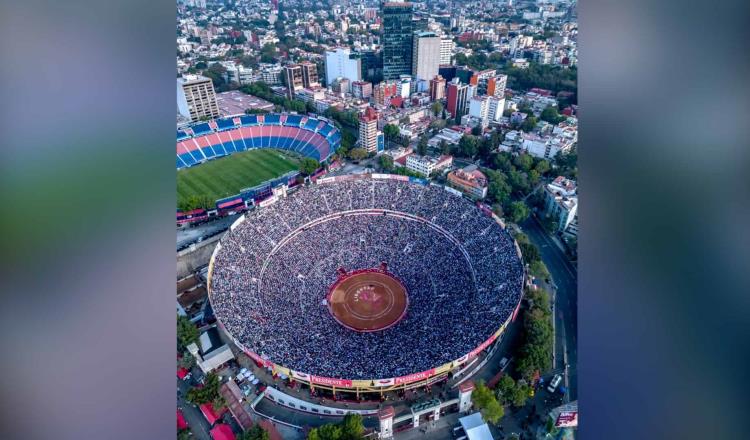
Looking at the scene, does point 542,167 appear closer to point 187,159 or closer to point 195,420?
point 195,420

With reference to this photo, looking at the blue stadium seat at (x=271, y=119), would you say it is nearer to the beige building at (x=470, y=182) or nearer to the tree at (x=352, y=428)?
the beige building at (x=470, y=182)

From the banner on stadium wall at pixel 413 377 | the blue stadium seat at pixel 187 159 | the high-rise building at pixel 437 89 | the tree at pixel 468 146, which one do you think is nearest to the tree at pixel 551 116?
the tree at pixel 468 146

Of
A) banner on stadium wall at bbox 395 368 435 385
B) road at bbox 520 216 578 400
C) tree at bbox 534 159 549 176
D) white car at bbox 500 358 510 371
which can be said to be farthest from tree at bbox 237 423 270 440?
tree at bbox 534 159 549 176

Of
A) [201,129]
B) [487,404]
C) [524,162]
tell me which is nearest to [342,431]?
[487,404]

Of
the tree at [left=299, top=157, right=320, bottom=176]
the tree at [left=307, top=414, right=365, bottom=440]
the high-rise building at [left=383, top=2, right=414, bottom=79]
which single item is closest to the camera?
the tree at [left=307, top=414, right=365, bottom=440]

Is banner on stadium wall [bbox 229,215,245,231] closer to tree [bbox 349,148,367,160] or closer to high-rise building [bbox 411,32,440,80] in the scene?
tree [bbox 349,148,367,160]
